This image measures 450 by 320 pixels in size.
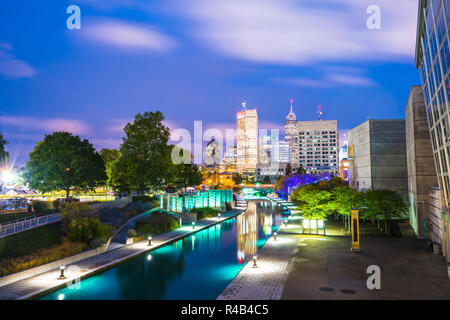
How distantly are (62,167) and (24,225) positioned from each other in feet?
58.6

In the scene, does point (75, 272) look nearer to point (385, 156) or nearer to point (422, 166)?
point (422, 166)

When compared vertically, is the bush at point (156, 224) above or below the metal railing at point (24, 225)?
below

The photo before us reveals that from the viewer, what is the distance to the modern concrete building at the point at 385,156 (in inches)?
1692

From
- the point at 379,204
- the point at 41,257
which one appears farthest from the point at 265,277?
the point at 379,204

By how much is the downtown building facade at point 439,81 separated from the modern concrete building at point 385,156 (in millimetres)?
20687

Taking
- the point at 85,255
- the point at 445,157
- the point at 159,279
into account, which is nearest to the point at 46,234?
the point at 85,255

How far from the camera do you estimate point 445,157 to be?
2123cm

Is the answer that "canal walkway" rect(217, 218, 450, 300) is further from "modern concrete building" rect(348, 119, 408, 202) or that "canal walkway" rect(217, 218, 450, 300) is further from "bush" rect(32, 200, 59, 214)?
"bush" rect(32, 200, 59, 214)

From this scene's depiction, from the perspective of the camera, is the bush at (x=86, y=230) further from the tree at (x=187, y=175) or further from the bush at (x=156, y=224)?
the tree at (x=187, y=175)

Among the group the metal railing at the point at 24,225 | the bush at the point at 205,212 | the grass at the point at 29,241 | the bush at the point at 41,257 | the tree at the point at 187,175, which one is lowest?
the bush at the point at 205,212

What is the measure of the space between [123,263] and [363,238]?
2165 cm

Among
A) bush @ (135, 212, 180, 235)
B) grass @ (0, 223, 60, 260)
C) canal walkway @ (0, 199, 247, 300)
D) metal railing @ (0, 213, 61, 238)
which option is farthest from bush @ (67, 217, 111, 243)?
bush @ (135, 212, 180, 235)

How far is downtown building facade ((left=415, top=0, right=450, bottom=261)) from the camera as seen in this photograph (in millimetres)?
18562

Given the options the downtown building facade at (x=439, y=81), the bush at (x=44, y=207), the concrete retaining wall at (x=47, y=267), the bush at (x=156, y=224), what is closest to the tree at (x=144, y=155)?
the bush at (x=156, y=224)
